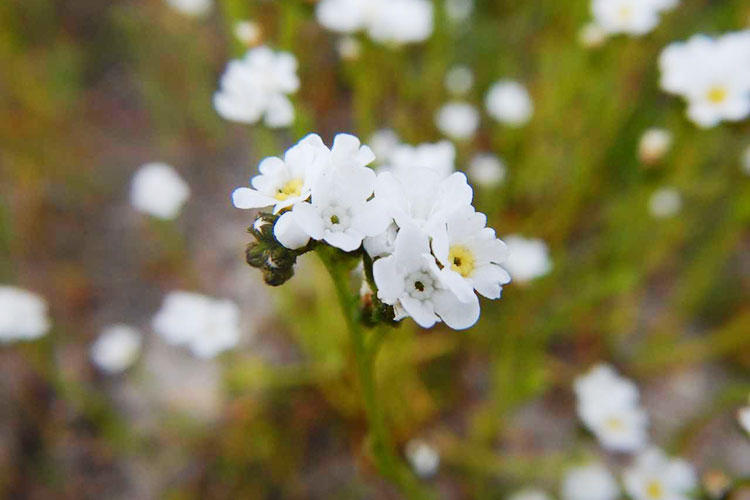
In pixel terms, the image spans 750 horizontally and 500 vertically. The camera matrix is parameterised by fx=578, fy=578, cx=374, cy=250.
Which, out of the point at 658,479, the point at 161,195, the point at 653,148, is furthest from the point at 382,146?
the point at 658,479

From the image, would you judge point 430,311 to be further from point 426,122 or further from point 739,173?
point 739,173

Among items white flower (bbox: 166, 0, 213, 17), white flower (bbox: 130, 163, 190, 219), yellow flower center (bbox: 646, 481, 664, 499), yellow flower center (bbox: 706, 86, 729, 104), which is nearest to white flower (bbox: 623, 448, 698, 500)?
yellow flower center (bbox: 646, 481, 664, 499)

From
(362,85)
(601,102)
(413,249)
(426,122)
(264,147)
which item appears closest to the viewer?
(413,249)

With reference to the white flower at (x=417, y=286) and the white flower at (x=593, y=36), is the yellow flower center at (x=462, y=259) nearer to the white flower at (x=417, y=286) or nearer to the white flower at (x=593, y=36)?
the white flower at (x=417, y=286)

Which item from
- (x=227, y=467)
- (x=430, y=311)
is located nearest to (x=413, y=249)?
(x=430, y=311)

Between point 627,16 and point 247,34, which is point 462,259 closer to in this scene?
point 247,34
